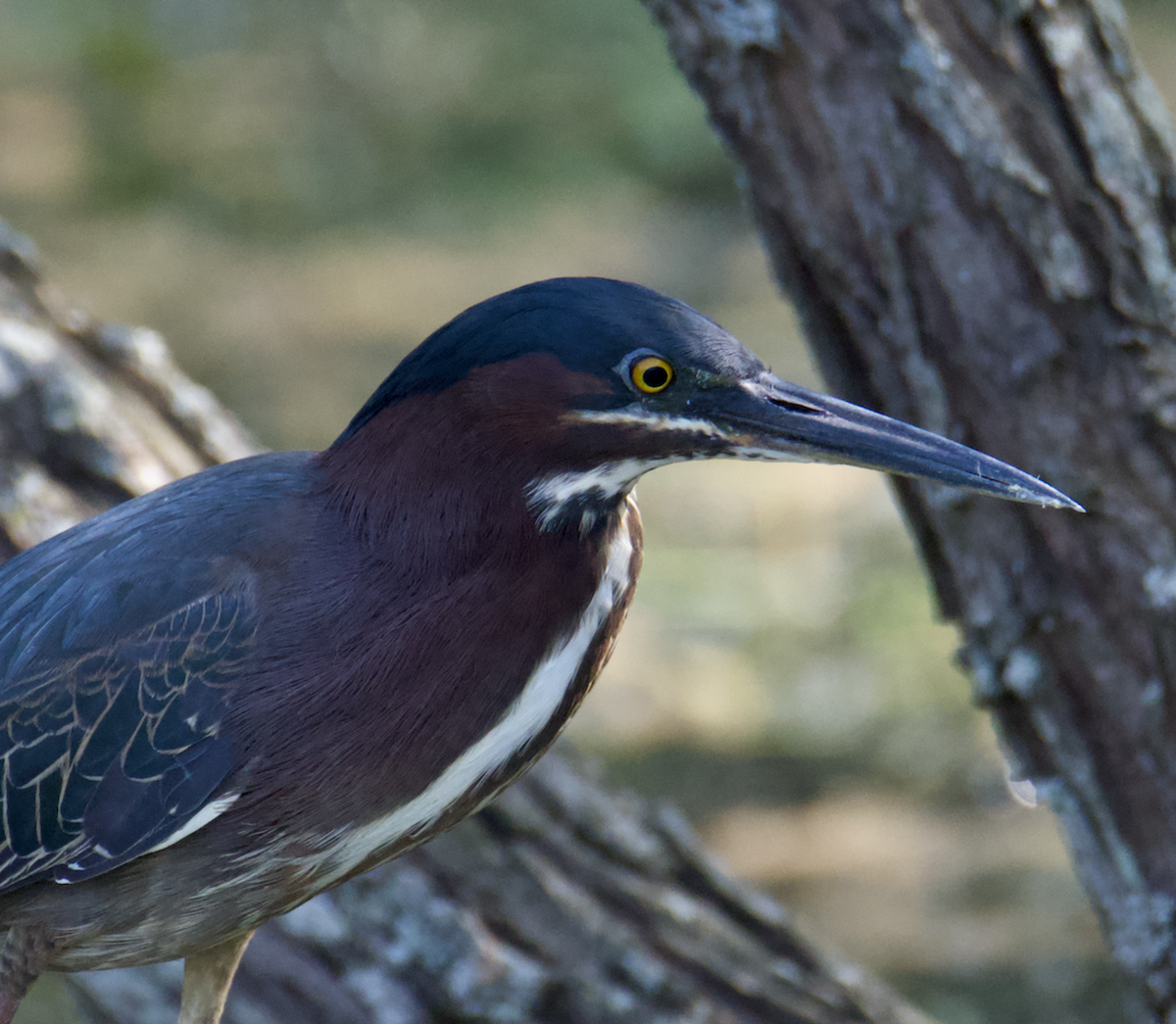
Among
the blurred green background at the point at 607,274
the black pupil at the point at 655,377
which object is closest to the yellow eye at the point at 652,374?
the black pupil at the point at 655,377

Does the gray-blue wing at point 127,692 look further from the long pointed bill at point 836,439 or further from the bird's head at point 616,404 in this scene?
the long pointed bill at point 836,439

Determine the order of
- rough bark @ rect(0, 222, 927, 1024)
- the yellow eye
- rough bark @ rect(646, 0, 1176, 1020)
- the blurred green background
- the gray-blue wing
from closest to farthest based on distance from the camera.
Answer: the yellow eye → the gray-blue wing → rough bark @ rect(646, 0, 1176, 1020) → rough bark @ rect(0, 222, 927, 1024) → the blurred green background

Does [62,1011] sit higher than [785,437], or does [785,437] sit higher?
[785,437]

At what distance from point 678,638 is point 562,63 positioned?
584 centimetres

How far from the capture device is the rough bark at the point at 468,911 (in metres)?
2.70

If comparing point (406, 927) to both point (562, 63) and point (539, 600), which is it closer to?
point (539, 600)

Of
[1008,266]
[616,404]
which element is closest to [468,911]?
[616,404]

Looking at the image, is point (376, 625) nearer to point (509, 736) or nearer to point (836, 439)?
point (509, 736)

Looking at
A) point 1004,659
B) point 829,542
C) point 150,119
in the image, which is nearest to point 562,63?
point 150,119

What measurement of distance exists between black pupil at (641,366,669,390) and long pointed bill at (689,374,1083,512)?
52 millimetres

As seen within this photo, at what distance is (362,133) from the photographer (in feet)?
30.9

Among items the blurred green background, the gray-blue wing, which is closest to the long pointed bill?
the gray-blue wing

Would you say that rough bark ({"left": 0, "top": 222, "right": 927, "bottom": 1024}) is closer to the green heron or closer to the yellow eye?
the green heron

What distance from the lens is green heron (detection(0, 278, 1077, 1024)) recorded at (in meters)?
1.90
